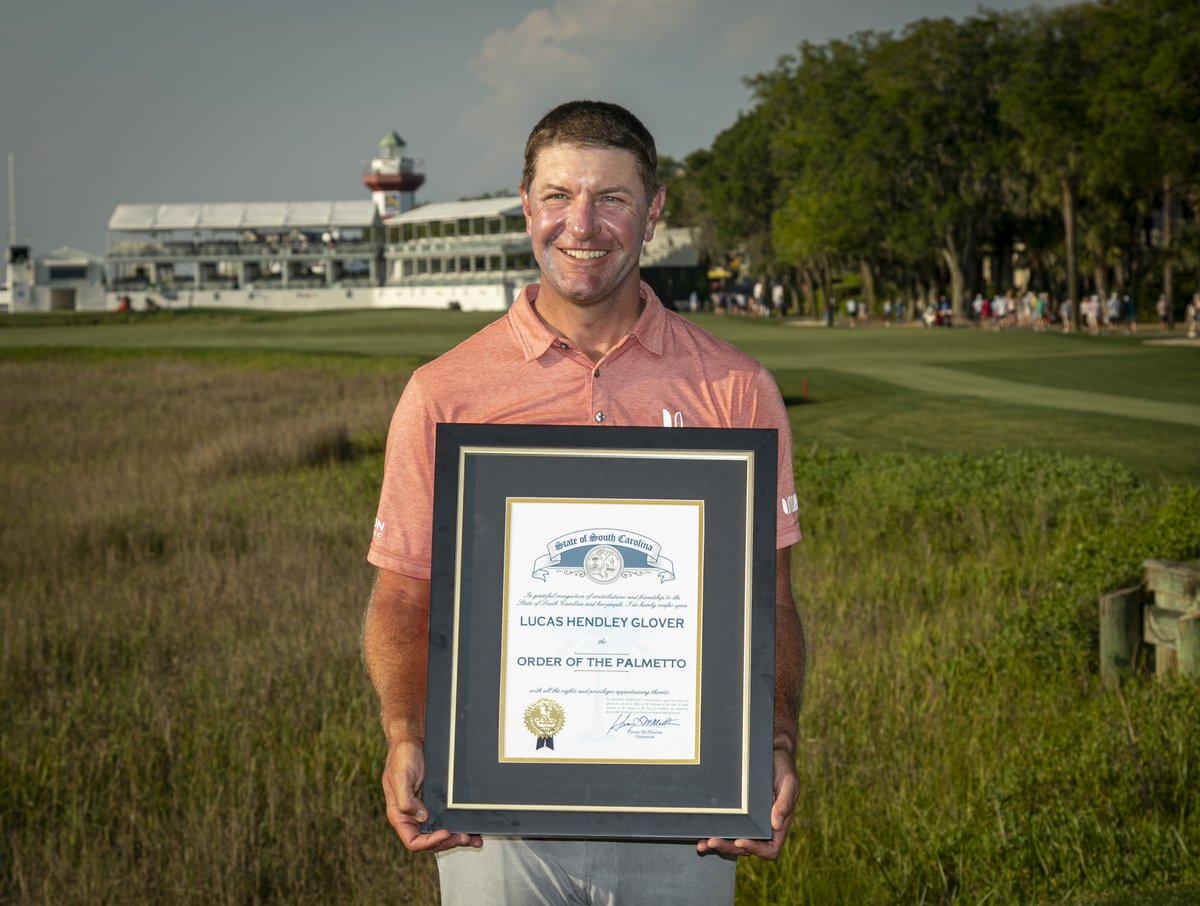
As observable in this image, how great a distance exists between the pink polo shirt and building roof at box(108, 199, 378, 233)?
131552 millimetres

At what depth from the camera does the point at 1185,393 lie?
982 inches

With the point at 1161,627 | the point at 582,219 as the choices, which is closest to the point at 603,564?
the point at 582,219

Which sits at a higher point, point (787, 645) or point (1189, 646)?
point (787, 645)

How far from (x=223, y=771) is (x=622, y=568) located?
563 centimetres

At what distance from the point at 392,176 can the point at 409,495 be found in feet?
530

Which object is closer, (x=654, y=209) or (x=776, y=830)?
(x=776, y=830)

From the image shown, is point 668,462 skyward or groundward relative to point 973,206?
groundward

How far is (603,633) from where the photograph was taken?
2.70 m

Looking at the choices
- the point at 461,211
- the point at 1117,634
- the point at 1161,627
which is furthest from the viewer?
the point at 461,211

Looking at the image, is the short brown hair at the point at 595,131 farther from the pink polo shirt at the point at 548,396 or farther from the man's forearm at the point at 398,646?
the man's forearm at the point at 398,646

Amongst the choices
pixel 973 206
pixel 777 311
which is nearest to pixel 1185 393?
pixel 973 206

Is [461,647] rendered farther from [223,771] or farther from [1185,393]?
[1185,393]

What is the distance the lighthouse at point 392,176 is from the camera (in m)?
159
